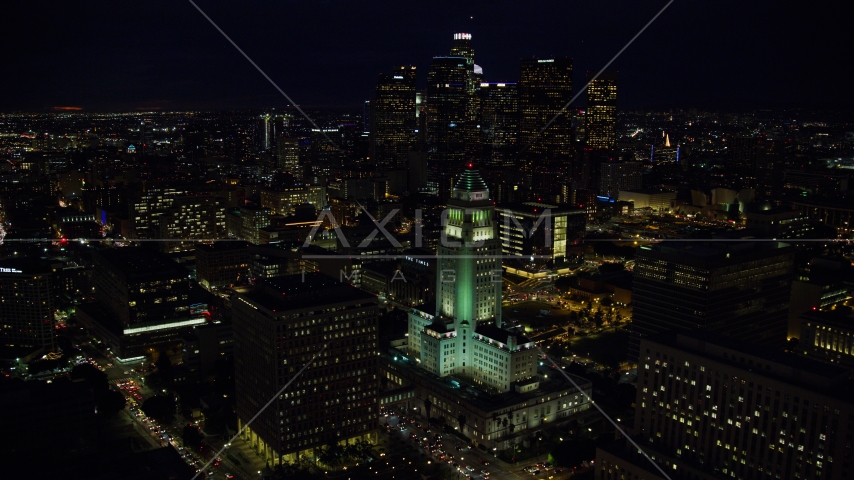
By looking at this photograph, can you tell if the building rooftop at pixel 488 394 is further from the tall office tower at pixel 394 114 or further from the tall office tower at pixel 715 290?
the tall office tower at pixel 394 114

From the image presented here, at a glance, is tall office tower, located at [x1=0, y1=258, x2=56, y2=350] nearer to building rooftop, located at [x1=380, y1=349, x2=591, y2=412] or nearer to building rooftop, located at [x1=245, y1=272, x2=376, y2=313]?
building rooftop, located at [x1=245, y1=272, x2=376, y2=313]

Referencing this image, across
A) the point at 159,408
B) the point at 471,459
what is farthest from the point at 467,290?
the point at 159,408

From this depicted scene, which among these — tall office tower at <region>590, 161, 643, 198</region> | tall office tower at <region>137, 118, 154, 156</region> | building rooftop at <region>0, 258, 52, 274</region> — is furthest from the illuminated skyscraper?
building rooftop at <region>0, 258, 52, 274</region>

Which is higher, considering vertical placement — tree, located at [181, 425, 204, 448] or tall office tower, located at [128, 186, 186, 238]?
tall office tower, located at [128, 186, 186, 238]

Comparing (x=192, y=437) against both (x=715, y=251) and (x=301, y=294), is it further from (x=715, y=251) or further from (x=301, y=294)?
(x=715, y=251)

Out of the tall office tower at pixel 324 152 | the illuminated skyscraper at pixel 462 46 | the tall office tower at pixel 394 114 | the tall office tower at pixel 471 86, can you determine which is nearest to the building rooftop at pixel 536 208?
the tall office tower at pixel 324 152

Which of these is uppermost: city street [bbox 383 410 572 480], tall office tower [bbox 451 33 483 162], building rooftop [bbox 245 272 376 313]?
tall office tower [bbox 451 33 483 162]

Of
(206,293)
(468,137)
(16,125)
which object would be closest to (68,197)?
(16,125)
